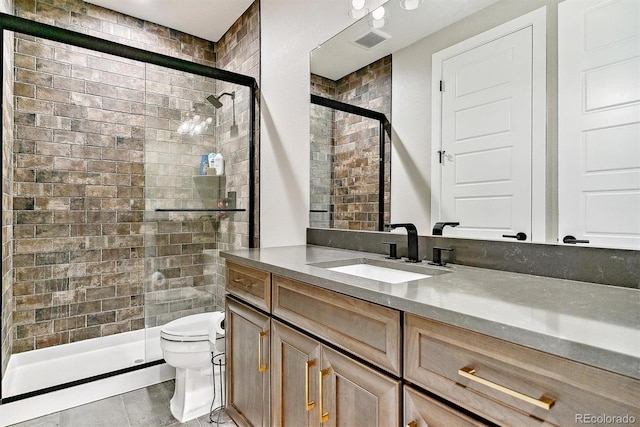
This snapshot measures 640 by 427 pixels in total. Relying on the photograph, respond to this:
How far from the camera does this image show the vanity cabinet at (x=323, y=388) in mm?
930

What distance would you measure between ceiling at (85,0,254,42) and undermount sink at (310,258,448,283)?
7.44ft

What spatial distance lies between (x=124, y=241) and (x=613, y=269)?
3052 mm

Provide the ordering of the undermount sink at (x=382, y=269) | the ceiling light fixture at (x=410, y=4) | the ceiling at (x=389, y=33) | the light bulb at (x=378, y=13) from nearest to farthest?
1. the undermount sink at (x=382, y=269)
2. the ceiling at (x=389, y=33)
3. the ceiling light fixture at (x=410, y=4)
4. the light bulb at (x=378, y=13)

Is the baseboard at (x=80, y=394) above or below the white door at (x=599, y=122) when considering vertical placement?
below

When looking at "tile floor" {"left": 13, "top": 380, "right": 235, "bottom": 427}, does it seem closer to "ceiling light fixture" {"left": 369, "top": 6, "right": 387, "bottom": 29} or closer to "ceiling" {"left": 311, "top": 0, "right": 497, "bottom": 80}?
"ceiling" {"left": 311, "top": 0, "right": 497, "bottom": 80}

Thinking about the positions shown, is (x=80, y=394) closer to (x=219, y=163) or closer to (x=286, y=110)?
(x=219, y=163)

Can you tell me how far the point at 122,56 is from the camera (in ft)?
7.00

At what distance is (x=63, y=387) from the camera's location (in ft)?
6.71

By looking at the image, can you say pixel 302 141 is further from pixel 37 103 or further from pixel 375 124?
pixel 37 103

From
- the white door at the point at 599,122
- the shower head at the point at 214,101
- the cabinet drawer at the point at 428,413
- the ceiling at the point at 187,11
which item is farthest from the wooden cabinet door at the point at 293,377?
the ceiling at the point at 187,11

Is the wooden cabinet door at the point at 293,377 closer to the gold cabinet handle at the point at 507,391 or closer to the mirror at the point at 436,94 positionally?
the gold cabinet handle at the point at 507,391

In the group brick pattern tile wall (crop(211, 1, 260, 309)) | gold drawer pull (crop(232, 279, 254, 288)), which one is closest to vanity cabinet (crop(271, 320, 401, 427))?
gold drawer pull (crop(232, 279, 254, 288))

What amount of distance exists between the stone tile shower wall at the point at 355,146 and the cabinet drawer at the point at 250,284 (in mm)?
611

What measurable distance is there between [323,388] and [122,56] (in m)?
2.19
